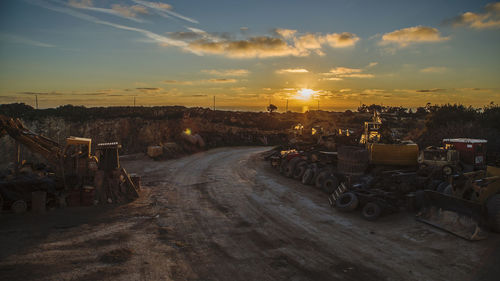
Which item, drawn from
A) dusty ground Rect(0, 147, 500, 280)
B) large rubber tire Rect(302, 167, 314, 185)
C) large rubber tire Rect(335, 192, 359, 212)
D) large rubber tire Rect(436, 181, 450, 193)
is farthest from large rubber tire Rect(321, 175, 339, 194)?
A: large rubber tire Rect(436, 181, 450, 193)

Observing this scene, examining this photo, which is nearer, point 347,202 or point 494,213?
point 494,213

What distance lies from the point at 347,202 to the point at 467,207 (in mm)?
4289

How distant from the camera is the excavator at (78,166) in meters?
12.9

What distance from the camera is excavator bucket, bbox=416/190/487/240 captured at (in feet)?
30.1

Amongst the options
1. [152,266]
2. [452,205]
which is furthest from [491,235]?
[152,266]

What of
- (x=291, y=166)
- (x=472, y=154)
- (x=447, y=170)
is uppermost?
(x=472, y=154)

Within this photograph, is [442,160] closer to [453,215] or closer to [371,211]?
[453,215]

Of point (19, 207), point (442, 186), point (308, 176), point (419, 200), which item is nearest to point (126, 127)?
point (19, 207)

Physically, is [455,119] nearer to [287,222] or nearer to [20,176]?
[287,222]

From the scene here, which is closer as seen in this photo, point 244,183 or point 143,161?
point 244,183

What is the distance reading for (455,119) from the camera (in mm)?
28953

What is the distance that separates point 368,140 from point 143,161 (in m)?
18.2

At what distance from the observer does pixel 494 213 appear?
9094 mm

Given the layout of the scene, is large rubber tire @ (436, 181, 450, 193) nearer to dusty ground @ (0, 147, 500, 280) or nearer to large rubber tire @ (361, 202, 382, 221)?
dusty ground @ (0, 147, 500, 280)
